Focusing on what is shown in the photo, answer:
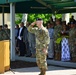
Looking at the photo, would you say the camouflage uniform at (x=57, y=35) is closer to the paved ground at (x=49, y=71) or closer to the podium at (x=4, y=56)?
the paved ground at (x=49, y=71)

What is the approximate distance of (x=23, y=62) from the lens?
16.0 metres

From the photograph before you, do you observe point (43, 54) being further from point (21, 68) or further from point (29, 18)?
point (29, 18)

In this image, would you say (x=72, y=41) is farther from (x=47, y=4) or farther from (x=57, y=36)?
(x=47, y=4)

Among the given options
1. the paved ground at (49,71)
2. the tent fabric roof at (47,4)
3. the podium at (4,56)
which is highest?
the tent fabric roof at (47,4)

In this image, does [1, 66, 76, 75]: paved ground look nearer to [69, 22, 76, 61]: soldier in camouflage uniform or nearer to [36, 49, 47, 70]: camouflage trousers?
[69, 22, 76, 61]: soldier in camouflage uniform

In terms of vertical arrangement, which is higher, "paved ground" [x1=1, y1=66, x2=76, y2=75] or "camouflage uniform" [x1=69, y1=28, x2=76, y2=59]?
"camouflage uniform" [x1=69, y1=28, x2=76, y2=59]

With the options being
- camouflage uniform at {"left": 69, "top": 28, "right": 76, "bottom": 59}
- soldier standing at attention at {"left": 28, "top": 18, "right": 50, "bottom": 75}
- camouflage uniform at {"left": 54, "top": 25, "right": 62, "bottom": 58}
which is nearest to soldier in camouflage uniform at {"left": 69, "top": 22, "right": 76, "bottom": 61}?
camouflage uniform at {"left": 69, "top": 28, "right": 76, "bottom": 59}

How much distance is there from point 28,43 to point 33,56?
0.97m

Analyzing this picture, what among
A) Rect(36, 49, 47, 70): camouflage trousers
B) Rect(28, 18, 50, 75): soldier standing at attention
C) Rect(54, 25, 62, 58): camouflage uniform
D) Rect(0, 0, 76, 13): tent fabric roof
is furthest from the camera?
Rect(0, 0, 76, 13): tent fabric roof

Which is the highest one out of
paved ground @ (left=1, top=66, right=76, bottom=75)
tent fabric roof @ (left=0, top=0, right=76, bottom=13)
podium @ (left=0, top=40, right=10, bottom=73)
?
tent fabric roof @ (left=0, top=0, right=76, bottom=13)

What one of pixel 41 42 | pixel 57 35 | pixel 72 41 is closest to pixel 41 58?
pixel 41 42

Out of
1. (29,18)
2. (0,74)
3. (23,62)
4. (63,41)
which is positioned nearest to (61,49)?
(63,41)

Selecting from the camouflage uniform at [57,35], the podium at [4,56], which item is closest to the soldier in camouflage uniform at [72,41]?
the camouflage uniform at [57,35]

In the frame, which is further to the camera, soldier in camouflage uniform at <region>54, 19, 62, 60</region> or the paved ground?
soldier in camouflage uniform at <region>54, 19, 62, 60</region>
